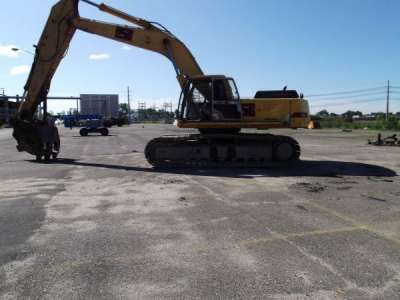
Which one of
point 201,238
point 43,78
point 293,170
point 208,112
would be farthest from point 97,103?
point 201,238

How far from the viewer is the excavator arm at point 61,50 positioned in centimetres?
1575

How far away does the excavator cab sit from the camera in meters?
14.6

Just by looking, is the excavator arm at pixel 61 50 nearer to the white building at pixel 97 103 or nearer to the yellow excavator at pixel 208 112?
the yellow excavator at pixel 208 112

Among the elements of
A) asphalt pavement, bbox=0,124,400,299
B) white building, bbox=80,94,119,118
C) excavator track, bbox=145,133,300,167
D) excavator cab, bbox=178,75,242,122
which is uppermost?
white building, bbox=80,94,119,118

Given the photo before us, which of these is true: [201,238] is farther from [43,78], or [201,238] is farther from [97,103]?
[97,103]

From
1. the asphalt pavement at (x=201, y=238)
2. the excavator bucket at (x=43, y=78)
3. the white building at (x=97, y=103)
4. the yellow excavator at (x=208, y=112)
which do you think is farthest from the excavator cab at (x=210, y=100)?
the white building at (x=97, y=103)

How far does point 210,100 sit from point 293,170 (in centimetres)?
363

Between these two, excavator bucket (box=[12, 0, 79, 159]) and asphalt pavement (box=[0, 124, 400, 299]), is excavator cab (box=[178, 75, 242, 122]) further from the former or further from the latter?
excavator bucket (box=[12, 0, 79, 159])

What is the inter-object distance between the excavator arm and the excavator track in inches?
91.1

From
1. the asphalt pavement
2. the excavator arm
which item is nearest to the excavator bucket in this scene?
the excavator arm

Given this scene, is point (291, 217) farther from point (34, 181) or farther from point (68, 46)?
point (68, 46)

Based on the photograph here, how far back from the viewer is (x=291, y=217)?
7332 millimetres

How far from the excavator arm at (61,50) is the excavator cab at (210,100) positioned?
80 cm

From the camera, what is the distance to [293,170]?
13562mm
